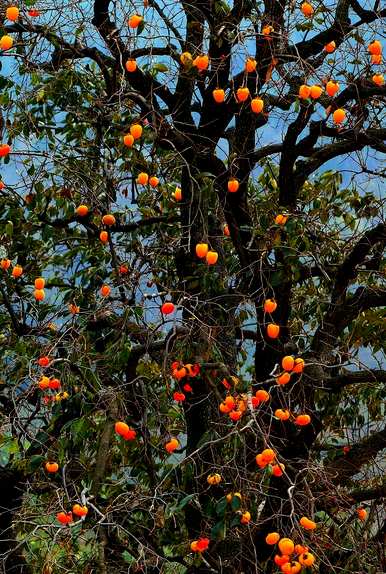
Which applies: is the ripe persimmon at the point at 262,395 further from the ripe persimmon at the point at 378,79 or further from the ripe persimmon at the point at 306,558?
the ripe persimmon at the point at 378,79

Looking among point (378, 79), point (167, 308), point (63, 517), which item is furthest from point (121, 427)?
point (378, 79)

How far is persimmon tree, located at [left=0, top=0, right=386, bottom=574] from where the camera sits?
3543 millimetres

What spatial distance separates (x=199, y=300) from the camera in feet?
12.3

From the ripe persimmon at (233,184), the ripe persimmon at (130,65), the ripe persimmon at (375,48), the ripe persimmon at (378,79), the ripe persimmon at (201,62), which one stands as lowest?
the ripe persimmon at (233,184)

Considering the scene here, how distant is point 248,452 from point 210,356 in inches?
22.8

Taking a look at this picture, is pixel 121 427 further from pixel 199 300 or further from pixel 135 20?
A: pixel 135 20

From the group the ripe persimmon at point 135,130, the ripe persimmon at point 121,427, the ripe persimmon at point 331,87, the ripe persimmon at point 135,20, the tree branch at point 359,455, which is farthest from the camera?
the tree branch at point 359,455

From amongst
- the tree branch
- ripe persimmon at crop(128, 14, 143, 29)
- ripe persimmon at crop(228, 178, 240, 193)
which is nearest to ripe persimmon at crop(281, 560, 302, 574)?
the tree branch

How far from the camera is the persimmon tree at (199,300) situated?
139 inches

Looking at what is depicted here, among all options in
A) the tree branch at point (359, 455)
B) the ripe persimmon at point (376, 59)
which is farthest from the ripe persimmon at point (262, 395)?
the ripe persimmon at point (376, 59)

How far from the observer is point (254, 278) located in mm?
4141

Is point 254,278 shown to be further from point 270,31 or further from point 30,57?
point 30,57

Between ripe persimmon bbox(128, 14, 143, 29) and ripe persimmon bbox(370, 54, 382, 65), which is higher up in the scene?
ripe persimmon bbox(128, 14, 143, 29)

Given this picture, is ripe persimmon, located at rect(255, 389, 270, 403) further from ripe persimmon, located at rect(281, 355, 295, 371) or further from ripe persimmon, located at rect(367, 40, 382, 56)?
ripe persimmon, located at rect(367, 40, 382, 56)
